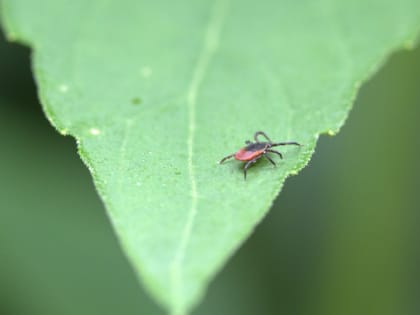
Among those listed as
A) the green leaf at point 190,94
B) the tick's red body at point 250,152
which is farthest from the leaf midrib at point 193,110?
the tick's red body at point 250,152

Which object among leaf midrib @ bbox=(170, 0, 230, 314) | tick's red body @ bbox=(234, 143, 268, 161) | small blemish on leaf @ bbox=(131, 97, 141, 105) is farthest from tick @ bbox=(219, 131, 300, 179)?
small blemish on leaf @ bbox=(131, 97, 141, 105)

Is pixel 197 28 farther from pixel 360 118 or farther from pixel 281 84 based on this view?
pixel 360 118

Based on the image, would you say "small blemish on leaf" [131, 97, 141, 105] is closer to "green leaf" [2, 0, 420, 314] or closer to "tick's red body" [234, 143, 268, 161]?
"green leaf" [2, 0, 420, 314]

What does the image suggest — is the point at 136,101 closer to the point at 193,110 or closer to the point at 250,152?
the point at 193,110

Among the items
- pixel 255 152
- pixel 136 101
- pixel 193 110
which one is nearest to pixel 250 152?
pixel 255 152

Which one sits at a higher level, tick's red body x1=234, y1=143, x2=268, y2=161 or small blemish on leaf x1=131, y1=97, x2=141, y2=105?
small blemish on leaf x1=131, y1=97, x2=141, y2=105

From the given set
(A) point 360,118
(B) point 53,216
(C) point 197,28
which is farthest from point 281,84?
(B) point 53,216

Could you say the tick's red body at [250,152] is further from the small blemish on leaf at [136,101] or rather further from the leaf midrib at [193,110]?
the small blemish on leaf at [136,101]

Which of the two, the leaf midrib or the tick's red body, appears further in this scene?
the tick's red body

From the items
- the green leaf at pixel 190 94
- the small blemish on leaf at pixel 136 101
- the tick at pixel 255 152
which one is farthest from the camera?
the small blemish on leaf at pixel 136 101
